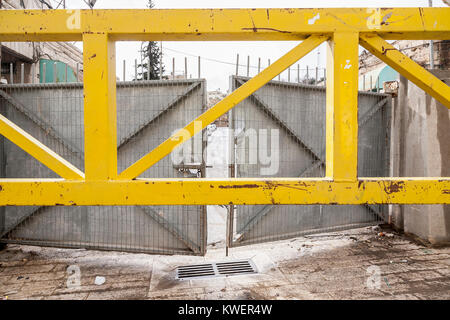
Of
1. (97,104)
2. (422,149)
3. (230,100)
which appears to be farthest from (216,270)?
(422,149)

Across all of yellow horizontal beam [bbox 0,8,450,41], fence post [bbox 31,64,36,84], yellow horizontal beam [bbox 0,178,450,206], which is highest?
fence post [bbox 31,64,36,84]

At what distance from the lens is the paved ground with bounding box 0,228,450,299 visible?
334cm

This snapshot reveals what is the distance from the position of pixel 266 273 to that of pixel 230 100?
2854 millimetres

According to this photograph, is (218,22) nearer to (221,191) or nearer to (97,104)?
(97,104)

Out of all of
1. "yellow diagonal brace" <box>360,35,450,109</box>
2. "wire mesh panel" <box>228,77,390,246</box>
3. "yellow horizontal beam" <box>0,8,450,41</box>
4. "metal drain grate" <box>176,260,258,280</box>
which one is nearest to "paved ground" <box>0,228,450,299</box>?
"metal drain grate" <box>176,260,258,280</box>

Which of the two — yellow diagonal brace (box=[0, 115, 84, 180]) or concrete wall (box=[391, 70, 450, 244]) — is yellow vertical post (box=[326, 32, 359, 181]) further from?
concrete wall (box=[391, 70, 450, 244])

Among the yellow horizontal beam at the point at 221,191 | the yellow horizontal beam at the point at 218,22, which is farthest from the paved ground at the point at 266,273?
the yellow horizontal beam at the point at 218,22

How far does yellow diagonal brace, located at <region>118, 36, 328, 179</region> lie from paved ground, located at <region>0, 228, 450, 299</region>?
210 centimetres

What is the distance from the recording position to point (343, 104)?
5.62 feet

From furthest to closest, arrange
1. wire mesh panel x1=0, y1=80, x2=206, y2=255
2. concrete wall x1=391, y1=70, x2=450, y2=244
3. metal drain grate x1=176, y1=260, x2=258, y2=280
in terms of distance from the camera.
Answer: concrete wall x1=391, y1=70, x2=450, y2=244 < wire mesh panel x1=0, y1=80, x2=206, y2=255 < metal drain grate x1=176, y1=260, x2=258, y2=280

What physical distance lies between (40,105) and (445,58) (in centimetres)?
789

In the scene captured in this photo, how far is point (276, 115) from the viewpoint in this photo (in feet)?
15.9

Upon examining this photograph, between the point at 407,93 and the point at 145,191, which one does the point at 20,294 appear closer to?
the point at 145,191

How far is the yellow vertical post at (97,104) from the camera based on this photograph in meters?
1.66
